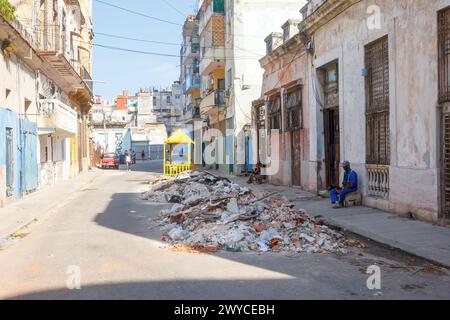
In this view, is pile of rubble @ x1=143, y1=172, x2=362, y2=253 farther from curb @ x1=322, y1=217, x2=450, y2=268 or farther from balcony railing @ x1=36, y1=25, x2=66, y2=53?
balcony railing @ x1=36, y1=25, x2=66, y2=53

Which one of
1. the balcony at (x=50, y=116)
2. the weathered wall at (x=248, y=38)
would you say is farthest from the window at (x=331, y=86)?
the weathered wall at (x=248, y=38)

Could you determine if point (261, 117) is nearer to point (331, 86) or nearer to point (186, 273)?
point (331, 86)

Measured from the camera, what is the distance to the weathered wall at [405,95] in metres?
11.0

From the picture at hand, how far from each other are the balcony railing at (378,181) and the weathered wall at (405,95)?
12.5 inches

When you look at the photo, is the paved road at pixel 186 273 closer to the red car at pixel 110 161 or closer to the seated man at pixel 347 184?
the seated man at pixel 347 184

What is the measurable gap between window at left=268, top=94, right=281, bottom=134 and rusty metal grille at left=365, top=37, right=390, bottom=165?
921cm

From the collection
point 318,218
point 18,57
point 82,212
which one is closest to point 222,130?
point 18,57

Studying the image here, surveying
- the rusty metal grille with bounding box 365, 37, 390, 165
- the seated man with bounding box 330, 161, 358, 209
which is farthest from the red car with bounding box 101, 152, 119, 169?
the rusty metal grille with bounding box 365, 37, 390, 165

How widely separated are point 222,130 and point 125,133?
136 ft

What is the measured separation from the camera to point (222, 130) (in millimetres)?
38594

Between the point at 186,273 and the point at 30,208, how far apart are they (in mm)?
11107

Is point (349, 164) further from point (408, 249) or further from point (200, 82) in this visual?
point (200, 82)

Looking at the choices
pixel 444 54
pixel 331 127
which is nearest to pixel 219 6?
pixel 331 127

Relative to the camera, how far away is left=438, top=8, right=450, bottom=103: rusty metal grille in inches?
414
